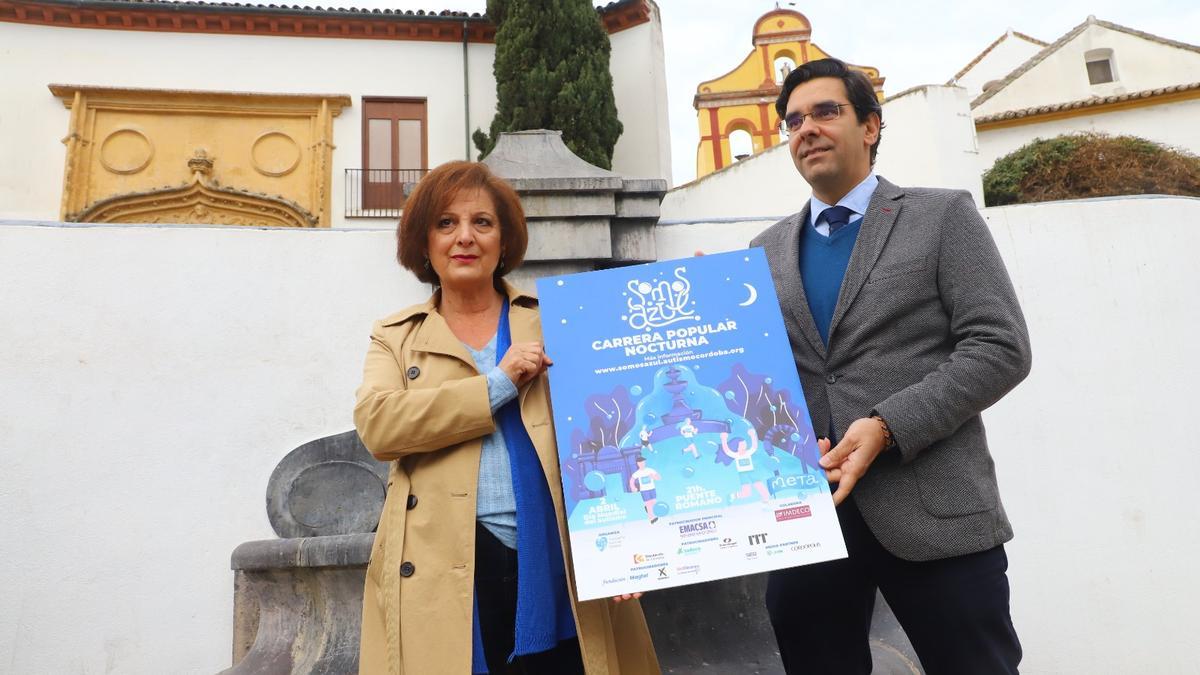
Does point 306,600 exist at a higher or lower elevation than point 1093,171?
lower

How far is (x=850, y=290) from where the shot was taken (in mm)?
1613

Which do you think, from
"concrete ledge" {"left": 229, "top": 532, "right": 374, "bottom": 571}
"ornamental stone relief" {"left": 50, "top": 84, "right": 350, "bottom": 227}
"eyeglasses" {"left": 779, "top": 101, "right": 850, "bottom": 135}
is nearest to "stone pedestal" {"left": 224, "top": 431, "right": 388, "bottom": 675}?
"concrete ledge" {"left": 229, "top": 532, "right": 374, "bottom": 571}

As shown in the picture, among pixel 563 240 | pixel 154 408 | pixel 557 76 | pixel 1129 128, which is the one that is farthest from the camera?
pixel 1129 128

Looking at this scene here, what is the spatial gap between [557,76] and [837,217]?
35.8 ft

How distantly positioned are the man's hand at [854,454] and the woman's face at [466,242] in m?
0.86

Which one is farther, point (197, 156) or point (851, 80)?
point (197, 156)

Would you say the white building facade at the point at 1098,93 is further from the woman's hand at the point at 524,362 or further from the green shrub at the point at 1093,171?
the woman's hand at the point at 524,362

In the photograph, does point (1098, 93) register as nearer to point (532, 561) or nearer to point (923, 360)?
point (923, 360)

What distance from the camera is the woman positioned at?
1.46 m

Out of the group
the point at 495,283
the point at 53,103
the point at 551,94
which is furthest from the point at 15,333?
the point at 53,103

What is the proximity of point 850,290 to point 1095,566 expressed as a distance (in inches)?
149

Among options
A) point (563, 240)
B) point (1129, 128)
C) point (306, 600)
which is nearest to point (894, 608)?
point (306, 600)

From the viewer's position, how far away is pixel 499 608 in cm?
152

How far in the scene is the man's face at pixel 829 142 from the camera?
1729 millimetres
